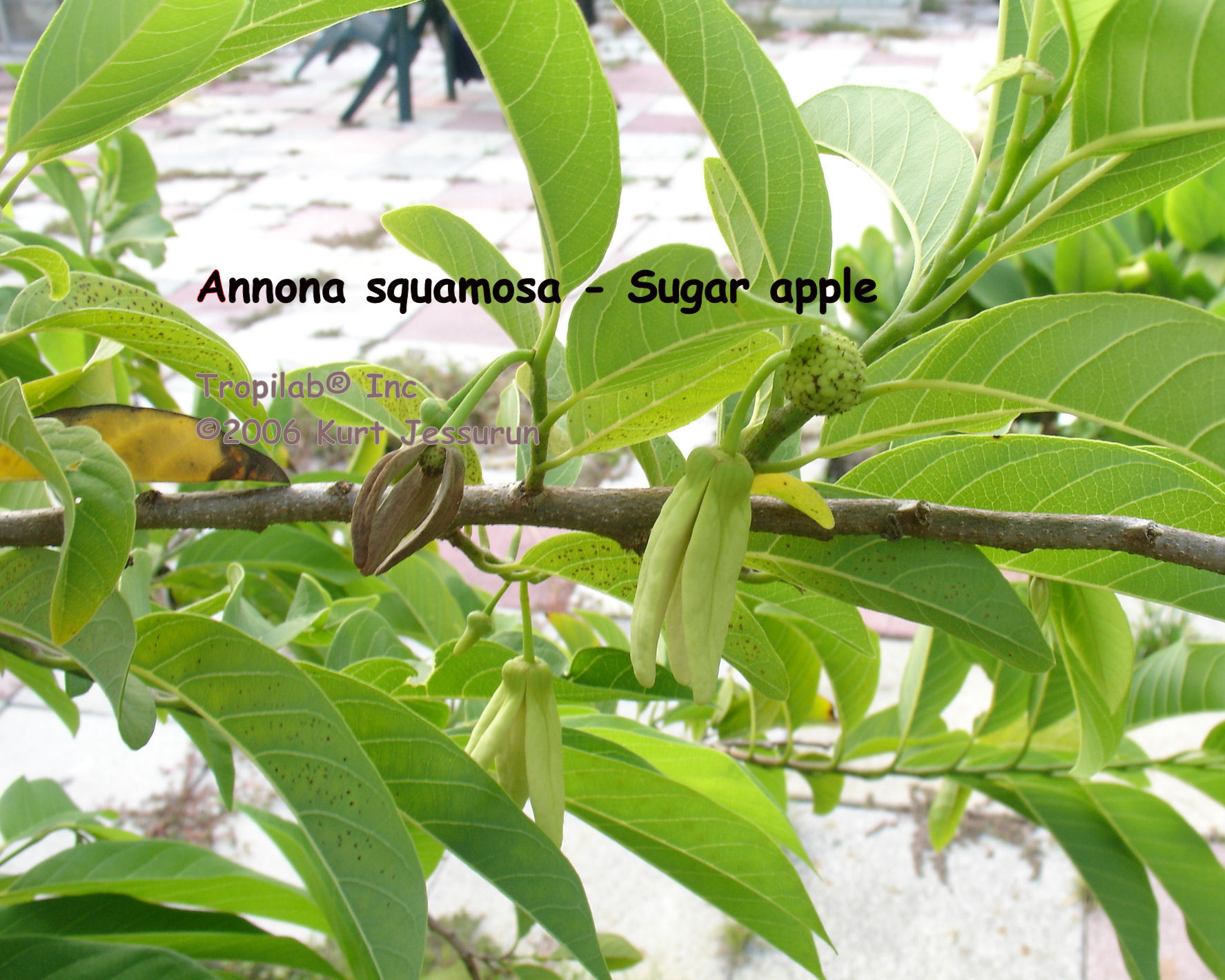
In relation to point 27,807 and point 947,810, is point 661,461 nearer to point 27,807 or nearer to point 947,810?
point 947,810

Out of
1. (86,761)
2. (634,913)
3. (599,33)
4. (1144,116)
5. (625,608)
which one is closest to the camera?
(1144,116)

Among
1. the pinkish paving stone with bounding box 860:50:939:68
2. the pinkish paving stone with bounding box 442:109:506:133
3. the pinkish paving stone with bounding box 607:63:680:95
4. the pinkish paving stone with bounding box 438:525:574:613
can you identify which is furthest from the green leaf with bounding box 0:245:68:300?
the pinkish paving stone with bounding box 860:50:939:68

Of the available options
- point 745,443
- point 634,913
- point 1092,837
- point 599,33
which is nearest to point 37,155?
point 745,443

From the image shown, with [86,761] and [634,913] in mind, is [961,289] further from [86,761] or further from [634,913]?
[86,761]

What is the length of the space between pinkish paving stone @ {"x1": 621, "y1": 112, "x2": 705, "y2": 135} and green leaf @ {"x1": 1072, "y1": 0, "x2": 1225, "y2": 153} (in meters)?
5.07

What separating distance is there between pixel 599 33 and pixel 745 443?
7669 millimetres

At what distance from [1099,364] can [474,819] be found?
0.27 meters

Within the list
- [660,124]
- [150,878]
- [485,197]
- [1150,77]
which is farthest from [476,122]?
[1150,77]

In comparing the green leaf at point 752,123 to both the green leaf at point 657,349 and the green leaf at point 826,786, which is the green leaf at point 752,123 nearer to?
the green leaf at point 657,349

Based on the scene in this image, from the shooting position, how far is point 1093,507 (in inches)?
14.6

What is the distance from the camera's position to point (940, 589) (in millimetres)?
364

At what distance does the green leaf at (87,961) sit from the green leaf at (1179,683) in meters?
0.58

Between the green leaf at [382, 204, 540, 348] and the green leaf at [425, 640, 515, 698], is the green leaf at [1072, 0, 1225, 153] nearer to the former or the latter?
the green leaf at [382, 204, 540, 348]

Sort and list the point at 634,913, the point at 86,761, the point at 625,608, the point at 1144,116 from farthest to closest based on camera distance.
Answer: the point at 625,608
the point at 86,761
the point at 634,913
the point at 1144,116
